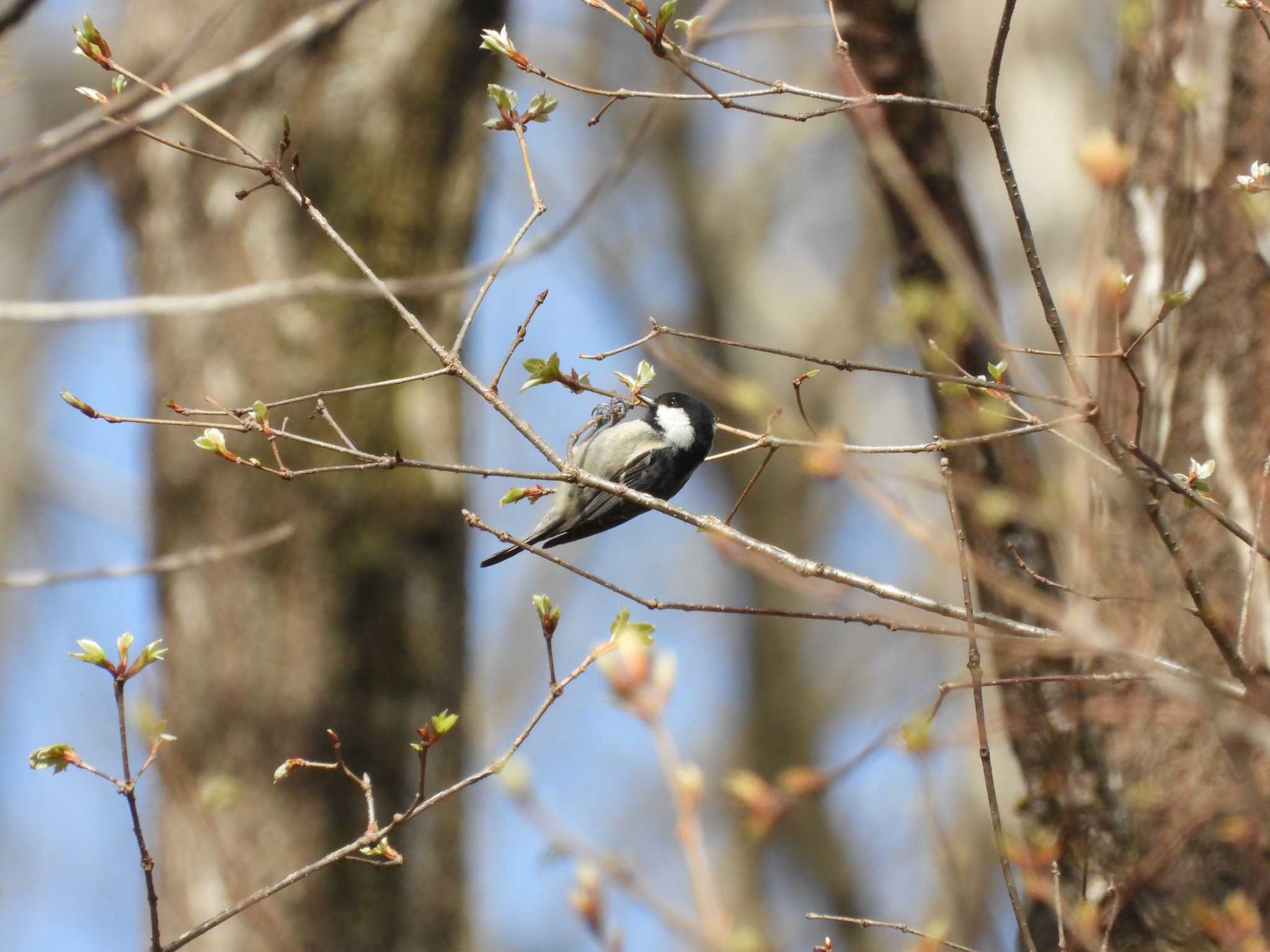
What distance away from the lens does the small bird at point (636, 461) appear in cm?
405

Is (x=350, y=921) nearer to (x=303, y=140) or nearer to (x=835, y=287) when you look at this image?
(x=303, y=140)

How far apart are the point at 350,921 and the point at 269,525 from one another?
4.90 feet

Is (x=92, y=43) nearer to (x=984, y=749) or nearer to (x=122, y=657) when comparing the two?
(x=122, y=657)

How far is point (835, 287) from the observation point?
12.7 meters

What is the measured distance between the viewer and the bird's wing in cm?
387

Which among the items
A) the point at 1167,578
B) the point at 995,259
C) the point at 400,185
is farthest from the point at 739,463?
the point at 1167,578

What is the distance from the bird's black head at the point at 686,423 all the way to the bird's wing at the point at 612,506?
0.11 m

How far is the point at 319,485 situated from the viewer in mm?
4578

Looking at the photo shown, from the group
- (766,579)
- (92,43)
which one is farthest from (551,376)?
(766,579)

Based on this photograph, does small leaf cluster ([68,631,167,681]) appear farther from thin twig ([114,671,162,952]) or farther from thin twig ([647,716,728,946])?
thin twig ([647,716,728,946])

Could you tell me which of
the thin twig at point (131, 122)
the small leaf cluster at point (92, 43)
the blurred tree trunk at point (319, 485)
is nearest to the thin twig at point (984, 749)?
the thin twig at point (131, 122)

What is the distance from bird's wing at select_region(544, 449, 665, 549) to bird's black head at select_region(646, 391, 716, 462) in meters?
0.11

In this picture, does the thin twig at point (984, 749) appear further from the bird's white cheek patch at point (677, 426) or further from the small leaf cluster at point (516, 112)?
the bird's white cheek patch at point (677, 426)

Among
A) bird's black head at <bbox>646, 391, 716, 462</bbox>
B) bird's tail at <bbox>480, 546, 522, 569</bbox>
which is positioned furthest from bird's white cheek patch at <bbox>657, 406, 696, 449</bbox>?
bird's tail at <bbox>480, 546, 522, 569</bbox>
